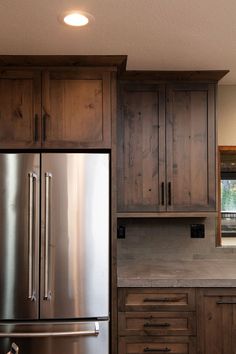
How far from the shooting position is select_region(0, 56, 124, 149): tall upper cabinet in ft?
8.36

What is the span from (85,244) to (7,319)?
2.30 feet

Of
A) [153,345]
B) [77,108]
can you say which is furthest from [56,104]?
[153,345]

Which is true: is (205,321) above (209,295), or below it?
below

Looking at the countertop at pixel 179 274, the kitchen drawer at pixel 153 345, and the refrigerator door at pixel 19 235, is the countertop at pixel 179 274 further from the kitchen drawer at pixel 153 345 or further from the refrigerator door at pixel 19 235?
the refrigerator door at pixel 19 235

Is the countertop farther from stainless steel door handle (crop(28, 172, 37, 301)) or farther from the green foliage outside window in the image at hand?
stainless steel door handle (crop(28, 172, 37, 301))

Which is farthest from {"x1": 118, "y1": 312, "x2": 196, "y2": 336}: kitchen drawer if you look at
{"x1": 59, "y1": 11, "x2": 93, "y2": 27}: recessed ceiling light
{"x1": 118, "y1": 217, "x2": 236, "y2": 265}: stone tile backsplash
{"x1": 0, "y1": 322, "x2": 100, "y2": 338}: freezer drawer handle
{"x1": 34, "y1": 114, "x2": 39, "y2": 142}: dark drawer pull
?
{"x1": 59, "y1": 11, "x2": 93, "y2": 27}: recessed ceiling light

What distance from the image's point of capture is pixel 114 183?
2570 millimetres

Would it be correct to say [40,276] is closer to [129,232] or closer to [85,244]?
[85,244]

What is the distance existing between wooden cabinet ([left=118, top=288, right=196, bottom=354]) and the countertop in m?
0.05

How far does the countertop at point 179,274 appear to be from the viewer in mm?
2508

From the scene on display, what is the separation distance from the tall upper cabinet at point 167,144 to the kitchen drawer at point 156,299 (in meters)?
0.61

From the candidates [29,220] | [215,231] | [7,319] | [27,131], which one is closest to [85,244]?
[29,220]

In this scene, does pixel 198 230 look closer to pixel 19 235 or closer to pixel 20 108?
pixel 19 235

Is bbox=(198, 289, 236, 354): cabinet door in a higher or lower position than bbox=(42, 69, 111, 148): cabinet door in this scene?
lower
